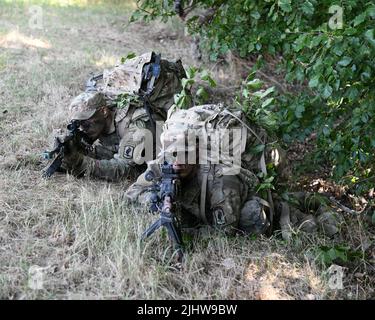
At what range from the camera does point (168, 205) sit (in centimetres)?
279

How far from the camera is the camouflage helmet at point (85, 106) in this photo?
161 inches

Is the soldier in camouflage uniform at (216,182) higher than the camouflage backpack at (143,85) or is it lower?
lower

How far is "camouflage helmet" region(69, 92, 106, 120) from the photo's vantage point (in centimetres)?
409

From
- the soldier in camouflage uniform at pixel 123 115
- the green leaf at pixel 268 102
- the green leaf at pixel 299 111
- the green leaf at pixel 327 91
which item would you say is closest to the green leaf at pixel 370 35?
the green leaf at pixel 327 91

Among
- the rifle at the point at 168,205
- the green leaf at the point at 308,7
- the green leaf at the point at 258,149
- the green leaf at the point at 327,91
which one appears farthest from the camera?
the green leaf at the point at 258,149

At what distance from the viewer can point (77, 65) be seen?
6871mm

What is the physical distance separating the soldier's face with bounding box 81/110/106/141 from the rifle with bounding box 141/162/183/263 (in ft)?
4.71

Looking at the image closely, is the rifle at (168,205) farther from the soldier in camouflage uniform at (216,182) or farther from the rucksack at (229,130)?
the rucksack at (229,130)

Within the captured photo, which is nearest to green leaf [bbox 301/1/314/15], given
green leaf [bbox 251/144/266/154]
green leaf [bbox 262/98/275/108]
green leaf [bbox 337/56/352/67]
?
green leaf [bbox 337/56/352/67]

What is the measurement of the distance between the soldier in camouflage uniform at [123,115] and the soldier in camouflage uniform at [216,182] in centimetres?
73

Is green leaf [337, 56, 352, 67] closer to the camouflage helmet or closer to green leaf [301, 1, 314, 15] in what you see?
green leaf [301, 1, 314, 15]

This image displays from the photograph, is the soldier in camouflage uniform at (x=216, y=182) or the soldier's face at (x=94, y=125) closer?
the soldier in camouflage uniform at (x=216, y=182)
